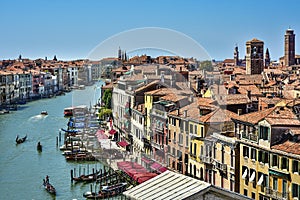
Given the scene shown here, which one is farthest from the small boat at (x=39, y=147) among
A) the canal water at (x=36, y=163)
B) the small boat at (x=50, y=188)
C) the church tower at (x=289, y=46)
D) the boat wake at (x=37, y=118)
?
the church tower at (x=289, y=46)

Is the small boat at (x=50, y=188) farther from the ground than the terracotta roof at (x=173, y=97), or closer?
closer

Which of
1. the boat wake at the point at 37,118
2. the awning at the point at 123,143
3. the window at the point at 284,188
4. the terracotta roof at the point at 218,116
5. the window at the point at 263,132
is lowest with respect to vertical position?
the boat wake at the point at 37,118

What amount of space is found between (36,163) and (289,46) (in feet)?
55.6

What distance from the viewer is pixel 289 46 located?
898 inches

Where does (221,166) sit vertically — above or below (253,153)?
below

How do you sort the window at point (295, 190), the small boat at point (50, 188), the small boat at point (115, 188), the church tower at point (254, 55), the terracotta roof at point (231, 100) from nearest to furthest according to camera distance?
the window at point (295, 190)
the terracotta roof at point (231, 100)
the small boat at point (115, 188)
the small boat at point (50, 188)
the church tower at point (254, 55)

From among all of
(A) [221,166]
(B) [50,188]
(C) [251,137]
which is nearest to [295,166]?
(C) [251,137]

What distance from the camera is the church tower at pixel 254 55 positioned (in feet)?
53.2

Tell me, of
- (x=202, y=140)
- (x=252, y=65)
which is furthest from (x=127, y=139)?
(x=252, y=65)

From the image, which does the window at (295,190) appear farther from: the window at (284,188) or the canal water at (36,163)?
the canal water at (36,163)

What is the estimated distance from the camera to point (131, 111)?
4.79 m

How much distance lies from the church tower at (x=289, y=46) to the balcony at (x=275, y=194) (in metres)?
19.0

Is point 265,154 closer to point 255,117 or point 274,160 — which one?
point 274,160

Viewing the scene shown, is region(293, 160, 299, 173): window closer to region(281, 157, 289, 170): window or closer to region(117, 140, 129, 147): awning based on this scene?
region(281, 157, 289, 170): window
